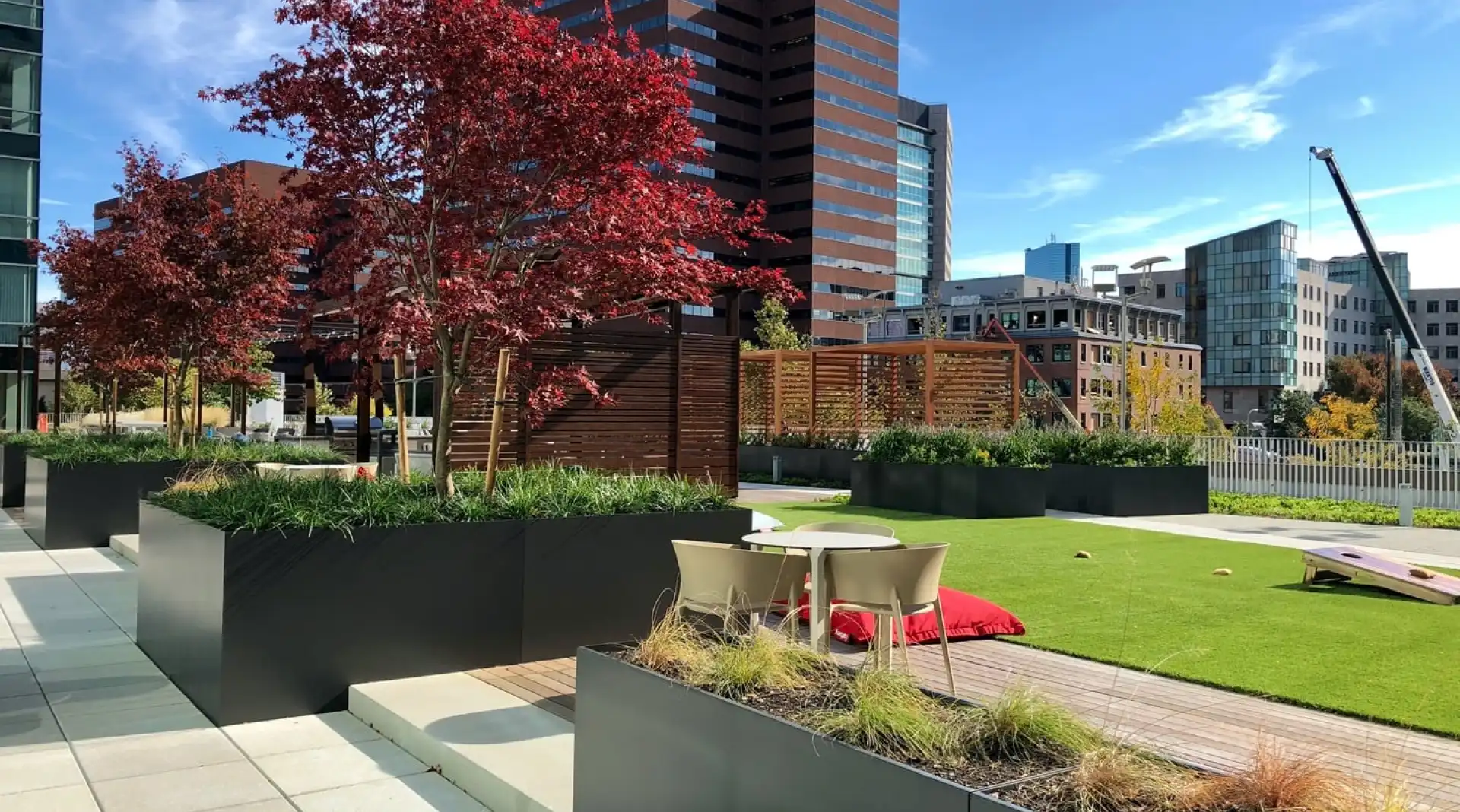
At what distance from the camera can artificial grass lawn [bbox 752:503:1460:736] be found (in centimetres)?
554

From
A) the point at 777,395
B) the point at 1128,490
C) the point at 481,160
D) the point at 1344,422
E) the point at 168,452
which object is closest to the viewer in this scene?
the point at 481,160

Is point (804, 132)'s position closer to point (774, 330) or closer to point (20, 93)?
point (774, 330)

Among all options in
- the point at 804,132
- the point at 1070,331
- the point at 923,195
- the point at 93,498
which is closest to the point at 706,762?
the point at 93,498

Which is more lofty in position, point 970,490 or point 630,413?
point 630,413

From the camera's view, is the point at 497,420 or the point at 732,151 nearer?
the point at 497,420

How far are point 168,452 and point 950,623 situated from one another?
9968 mm

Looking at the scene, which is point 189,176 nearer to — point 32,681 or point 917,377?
point 32,681

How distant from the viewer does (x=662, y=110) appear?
21.8ft

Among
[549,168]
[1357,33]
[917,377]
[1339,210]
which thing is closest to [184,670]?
[549,168]

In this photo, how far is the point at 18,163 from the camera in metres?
34.2

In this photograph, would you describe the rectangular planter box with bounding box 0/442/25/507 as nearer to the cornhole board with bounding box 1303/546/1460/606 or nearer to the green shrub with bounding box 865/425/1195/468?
the green shrub with bounding box 865/425/1195/468

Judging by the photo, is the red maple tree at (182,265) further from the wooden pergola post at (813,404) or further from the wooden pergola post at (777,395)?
the wooden pergola post at (777,395)

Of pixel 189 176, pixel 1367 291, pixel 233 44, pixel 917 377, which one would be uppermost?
pixel 1367 291

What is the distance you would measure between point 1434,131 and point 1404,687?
1127 inches
